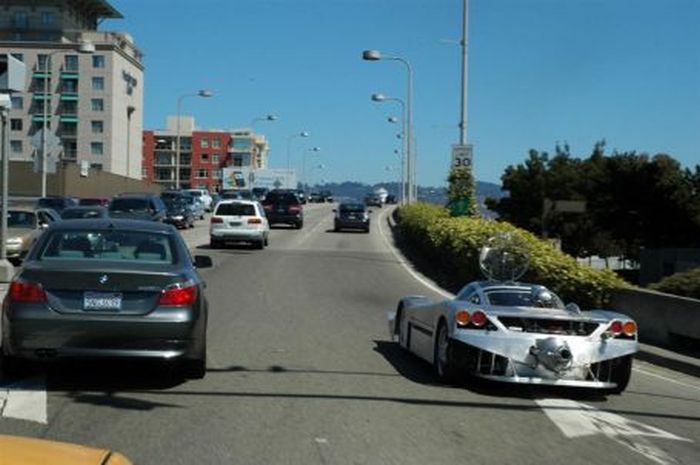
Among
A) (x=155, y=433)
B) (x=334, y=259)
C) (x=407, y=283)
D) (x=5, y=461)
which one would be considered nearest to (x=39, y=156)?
(x=334, y=259)

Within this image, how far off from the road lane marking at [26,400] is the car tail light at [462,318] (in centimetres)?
387

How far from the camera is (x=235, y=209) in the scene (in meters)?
33.4

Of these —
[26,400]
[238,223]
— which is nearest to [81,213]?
[238,223]

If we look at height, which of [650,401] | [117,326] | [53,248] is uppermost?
[53,248]

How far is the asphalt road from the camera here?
6.98 metres

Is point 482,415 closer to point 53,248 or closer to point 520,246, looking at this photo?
point 53,248

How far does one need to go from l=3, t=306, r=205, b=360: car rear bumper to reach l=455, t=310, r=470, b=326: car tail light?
273 cm

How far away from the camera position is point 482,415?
8.43m

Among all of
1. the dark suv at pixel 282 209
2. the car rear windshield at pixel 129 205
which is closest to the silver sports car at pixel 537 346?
the car rear windshield at pixel 129 205

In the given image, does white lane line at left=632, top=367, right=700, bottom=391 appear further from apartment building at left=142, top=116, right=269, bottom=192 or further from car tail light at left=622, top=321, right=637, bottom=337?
apartment building at left=142, top=116, right=269, bottom=192

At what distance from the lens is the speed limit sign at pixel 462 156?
29.8 meters

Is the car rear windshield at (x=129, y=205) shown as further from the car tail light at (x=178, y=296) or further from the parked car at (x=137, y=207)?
the car tail light at (x=178, y=296)

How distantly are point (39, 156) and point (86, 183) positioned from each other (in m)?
30.9

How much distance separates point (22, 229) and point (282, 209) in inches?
925
